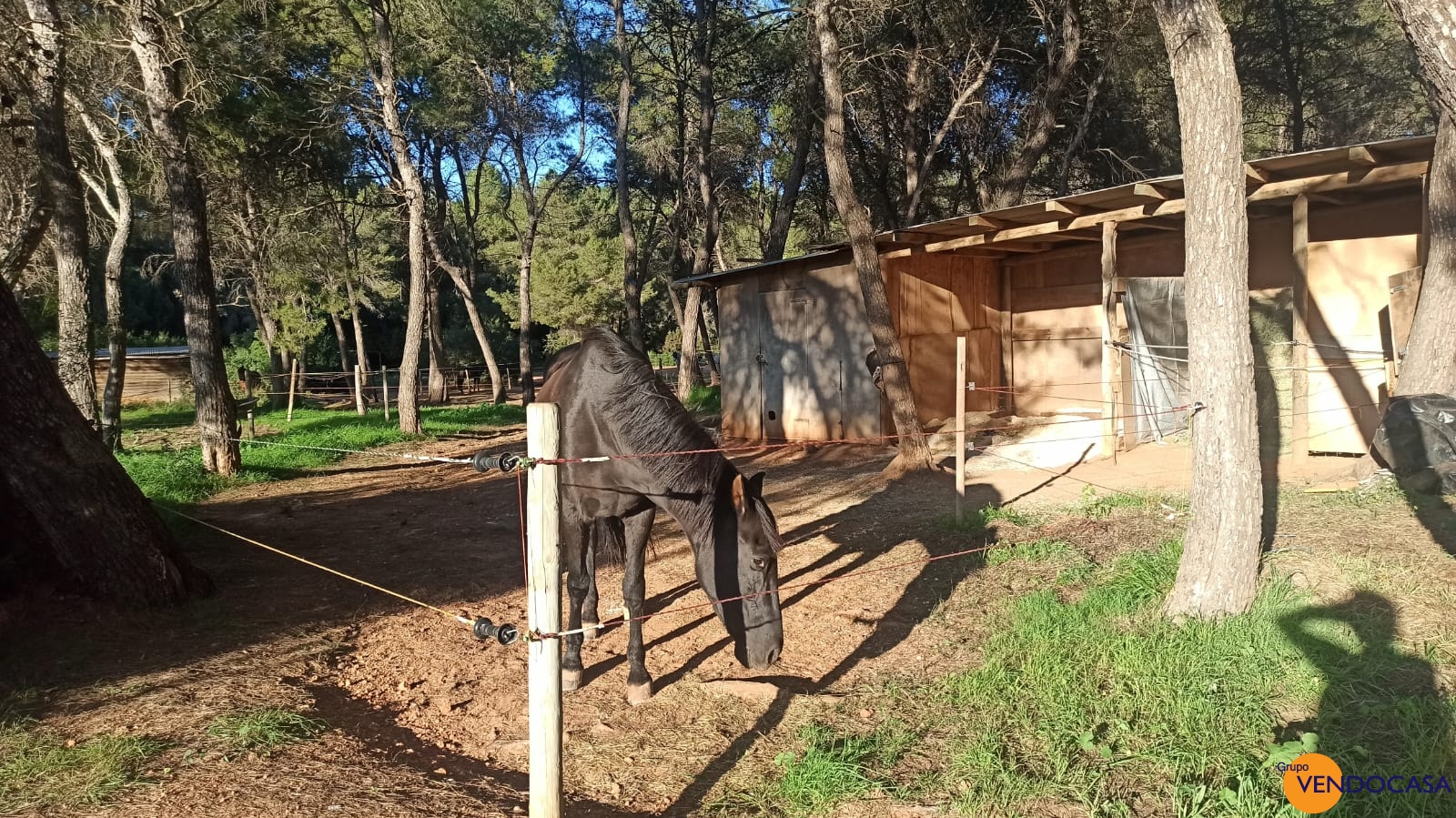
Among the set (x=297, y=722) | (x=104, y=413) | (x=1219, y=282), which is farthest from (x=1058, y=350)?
(x=104, y=413)

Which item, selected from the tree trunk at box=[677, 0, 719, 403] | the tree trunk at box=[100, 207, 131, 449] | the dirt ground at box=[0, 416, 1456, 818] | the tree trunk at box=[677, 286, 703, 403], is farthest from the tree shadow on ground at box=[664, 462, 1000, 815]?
the tree trunk at box=[677, 286, 703, 403]

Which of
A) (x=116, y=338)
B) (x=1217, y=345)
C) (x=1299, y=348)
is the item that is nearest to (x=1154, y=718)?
(x=1217, y=345)

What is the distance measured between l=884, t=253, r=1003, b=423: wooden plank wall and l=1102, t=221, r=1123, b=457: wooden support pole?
3.24 meters

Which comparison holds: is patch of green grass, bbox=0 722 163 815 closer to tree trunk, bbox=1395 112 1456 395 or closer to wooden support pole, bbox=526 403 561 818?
wooden support pole, bbox=526 403 561 818

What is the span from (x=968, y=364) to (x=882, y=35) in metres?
7.05

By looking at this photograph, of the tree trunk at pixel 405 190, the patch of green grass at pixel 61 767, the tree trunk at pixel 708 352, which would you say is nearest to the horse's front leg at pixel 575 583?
the patch of green grass at pixel 61 767

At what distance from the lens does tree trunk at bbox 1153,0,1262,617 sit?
433 cm

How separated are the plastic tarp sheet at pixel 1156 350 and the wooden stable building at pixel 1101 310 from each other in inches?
0.9

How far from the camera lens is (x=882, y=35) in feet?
51.1

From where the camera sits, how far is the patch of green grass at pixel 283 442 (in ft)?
31.6

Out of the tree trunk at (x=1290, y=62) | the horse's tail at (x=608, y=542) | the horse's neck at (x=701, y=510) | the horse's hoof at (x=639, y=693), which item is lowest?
the horse's hoof at (x=639, y=693)

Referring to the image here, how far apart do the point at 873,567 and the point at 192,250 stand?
928 cm

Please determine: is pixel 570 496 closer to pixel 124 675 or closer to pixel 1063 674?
pixel 124 675

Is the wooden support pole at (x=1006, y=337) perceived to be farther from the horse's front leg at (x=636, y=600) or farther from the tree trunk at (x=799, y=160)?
the horse's front leg at (x=636, y=600)
